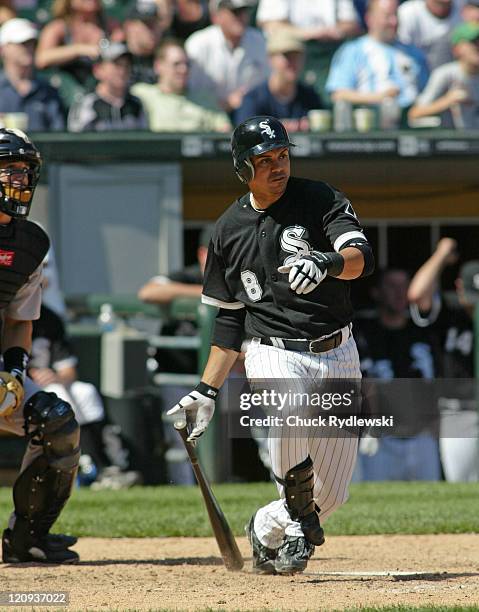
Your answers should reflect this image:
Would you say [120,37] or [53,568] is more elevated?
[120,37]

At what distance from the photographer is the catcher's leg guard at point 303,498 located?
4.27m

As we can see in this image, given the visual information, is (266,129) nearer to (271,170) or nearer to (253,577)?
(271,170)

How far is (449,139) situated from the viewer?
8.72m

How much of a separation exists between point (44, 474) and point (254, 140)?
1611 mm

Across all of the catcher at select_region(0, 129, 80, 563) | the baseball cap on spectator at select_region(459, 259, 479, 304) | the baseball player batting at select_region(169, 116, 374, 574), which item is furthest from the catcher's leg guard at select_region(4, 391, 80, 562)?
the baseball cap on spectator at select_region(459, 259, 479, 304)

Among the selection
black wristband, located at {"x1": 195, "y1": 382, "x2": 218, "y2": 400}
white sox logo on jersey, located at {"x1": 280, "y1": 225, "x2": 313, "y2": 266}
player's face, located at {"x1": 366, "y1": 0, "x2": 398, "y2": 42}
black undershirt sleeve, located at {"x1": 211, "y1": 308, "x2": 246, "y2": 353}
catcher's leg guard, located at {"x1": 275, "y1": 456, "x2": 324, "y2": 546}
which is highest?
player's face, located at {"x1": 366, "y1": 0, "x2": 398, "y2": 42}

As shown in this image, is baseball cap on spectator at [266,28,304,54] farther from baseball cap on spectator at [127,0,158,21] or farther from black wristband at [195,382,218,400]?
black wristband at [195,382,218,400]

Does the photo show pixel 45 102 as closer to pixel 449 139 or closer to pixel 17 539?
pixel 449 139

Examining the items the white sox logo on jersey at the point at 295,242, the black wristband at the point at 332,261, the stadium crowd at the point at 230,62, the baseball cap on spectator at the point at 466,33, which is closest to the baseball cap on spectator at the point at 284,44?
the stadium crowd at the point at 230,62

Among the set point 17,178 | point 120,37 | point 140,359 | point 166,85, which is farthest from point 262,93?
point 17,178

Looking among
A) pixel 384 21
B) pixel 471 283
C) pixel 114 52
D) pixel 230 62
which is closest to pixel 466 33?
pixel 384 21

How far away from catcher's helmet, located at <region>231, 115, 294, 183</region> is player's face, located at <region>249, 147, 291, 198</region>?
21 millimetres

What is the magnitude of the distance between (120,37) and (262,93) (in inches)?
53.5

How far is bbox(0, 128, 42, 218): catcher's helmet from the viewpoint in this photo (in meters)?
4.68
